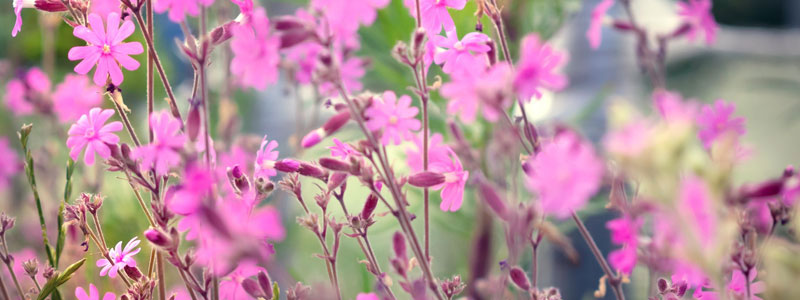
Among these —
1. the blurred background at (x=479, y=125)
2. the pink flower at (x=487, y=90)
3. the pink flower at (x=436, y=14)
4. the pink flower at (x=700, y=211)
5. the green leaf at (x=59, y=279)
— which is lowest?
the blurred background at (x=479, y=125)

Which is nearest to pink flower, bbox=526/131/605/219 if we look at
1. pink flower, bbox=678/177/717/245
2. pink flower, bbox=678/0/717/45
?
pink flower, bbox=678/177/717/245

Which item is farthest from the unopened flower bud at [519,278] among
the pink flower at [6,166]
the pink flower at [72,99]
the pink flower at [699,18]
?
the pink flower at [6,166]

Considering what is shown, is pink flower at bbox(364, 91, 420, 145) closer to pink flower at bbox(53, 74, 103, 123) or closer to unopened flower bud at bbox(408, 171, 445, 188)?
unopened flower bud at bbox(408, 171, 445, 188)

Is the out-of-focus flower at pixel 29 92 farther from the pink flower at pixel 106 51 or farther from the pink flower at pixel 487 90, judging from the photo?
the pink flower at pixel 487 90

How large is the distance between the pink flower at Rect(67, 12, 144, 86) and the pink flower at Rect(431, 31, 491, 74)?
16 cm

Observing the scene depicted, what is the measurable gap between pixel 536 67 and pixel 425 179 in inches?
3.1

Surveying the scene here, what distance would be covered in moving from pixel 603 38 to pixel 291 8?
26.8 inches

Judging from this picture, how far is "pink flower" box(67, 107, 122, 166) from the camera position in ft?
1.07

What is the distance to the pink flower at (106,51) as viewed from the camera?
13.3 inches

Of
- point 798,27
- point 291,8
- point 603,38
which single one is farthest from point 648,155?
point 798,27

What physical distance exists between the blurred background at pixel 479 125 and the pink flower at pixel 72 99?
2 centimetres

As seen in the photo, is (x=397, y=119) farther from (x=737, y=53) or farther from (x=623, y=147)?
(x=737, y=53)

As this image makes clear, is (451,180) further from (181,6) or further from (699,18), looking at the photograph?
(699,18)

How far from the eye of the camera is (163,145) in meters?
0.28
